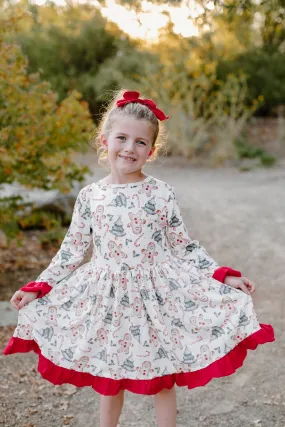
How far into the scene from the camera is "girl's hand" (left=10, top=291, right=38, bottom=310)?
2.35 m

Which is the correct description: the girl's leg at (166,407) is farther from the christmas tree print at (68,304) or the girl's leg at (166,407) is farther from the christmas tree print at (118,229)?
the christmas tree print at (118,229)

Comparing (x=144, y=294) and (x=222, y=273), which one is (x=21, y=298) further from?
(x=222, y=273)

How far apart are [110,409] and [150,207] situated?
87cm

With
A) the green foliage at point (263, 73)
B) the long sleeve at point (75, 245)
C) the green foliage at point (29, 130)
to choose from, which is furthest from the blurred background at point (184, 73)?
the long sleeve at point (75, 245)

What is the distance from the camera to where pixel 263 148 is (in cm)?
1225

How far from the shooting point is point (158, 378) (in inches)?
A: 90.3

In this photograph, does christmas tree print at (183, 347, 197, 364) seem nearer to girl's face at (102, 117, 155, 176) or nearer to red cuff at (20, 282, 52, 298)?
red cuff at (20, 282, 52, 298)

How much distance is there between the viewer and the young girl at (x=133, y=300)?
2289mm

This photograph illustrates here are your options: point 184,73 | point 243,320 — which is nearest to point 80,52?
point 184,73

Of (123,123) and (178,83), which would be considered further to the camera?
(178,83)

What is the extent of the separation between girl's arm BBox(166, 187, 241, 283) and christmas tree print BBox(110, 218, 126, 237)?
0.20m

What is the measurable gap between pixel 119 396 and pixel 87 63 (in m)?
12.0

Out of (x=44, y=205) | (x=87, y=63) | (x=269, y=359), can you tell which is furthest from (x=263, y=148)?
(x=269, y=359)

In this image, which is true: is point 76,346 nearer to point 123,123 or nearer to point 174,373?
point 174,373
